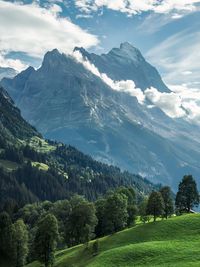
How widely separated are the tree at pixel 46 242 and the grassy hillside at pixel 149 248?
3031 millimetres

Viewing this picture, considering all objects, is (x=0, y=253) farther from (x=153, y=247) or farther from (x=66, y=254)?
(x=153, y=247)

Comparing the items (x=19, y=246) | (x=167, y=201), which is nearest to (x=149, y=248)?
(x=19, y=246)

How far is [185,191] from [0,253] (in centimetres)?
6289

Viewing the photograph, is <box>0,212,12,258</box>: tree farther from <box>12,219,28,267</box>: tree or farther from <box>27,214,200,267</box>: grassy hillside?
<box>27,214,200,267</box>: grassy hillside

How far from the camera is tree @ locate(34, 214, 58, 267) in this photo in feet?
364

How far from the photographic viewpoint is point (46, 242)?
112375 mm

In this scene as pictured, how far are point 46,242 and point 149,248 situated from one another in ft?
96.3

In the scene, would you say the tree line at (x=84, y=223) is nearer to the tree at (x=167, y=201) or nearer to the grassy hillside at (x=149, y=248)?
the tree at (x=167, y=201)

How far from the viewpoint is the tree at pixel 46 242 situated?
111 meters

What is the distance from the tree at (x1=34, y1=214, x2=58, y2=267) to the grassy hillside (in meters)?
3.03

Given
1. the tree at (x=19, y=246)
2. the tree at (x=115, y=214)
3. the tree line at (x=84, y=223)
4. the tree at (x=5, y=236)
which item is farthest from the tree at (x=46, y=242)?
the tree at (x=115, y=214)

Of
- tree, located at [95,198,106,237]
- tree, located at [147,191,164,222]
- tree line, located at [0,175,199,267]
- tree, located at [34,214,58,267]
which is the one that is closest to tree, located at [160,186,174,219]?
tree line, located at [0,175,199,267]

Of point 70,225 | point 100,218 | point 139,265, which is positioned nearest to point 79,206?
point 70,225

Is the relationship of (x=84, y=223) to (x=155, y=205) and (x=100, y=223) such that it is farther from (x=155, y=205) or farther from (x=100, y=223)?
(x=155, y=205)
